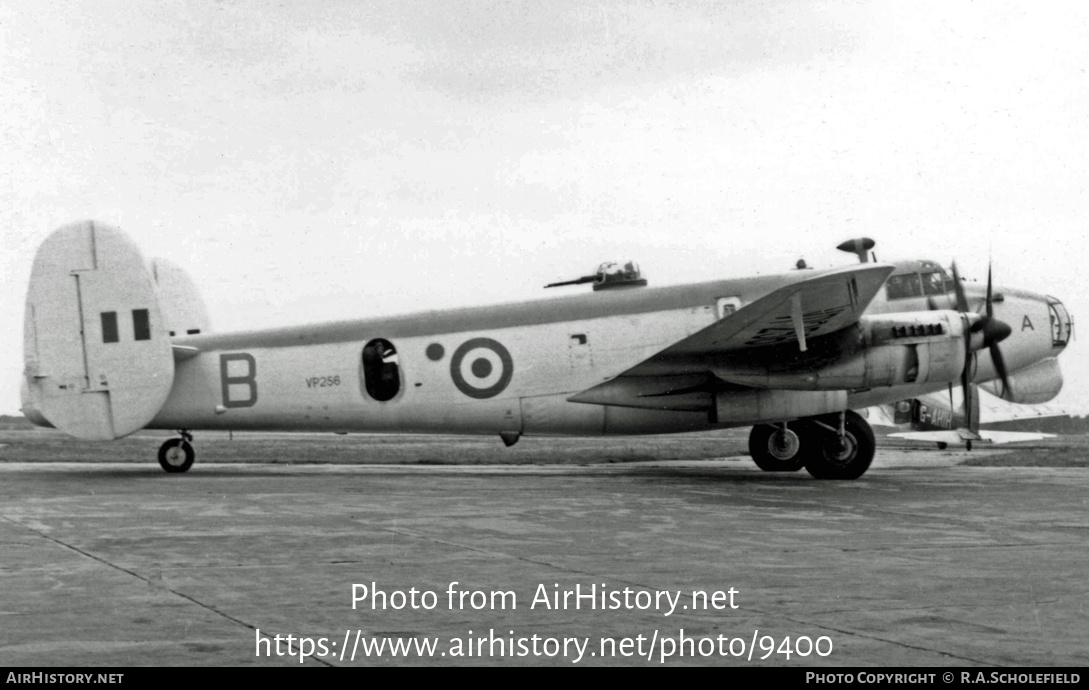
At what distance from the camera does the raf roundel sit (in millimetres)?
19250

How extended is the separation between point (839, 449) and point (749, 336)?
8.91ft

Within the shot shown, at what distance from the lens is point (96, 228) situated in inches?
757

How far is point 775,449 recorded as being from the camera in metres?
20.4

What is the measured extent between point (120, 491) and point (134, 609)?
9.59 meters

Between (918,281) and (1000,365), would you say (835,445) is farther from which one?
(918,281)

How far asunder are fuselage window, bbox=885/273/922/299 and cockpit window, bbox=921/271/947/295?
0.11 m

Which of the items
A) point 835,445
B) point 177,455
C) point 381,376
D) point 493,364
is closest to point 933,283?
point 835,445

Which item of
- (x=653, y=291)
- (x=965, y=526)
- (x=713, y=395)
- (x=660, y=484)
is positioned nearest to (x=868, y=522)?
(x=965, y=526)

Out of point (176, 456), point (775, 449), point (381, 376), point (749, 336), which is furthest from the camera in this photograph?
point (775, 449)

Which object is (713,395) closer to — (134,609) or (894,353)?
(894,353)

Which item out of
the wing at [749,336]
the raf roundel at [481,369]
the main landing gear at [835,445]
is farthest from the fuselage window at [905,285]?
the raf roundel at [481,369]

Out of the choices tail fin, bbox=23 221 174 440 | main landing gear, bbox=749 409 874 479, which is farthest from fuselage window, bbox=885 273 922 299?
tail fin, bbox=23 221 174 440

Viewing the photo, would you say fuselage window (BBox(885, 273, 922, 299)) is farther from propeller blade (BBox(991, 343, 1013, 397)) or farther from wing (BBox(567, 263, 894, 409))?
wing (BBox(567, 263, 894, 409))

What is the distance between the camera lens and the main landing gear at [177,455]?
20.0 meters
